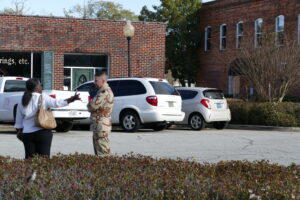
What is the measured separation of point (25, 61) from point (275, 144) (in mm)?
15289

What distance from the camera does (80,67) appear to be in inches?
1178

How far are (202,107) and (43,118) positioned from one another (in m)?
13.5

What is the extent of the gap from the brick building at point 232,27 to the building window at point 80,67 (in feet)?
30.6

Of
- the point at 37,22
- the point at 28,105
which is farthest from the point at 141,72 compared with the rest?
the point at 28,105

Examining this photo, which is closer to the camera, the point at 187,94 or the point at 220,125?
the point at 187,94

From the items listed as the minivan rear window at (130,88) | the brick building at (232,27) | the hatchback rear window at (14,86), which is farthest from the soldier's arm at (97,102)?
the brick building at (232,27)

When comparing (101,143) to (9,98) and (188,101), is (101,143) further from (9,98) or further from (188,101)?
(188,101)

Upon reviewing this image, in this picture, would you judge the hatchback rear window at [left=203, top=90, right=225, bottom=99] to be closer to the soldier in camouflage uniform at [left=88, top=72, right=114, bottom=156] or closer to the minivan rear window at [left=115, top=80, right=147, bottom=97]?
the minivan rear window at [left=115, top=80, right=147, bottom=97]

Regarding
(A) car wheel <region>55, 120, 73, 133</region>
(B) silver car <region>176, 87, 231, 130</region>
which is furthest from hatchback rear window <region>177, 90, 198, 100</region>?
(A) car wheel <region>55, 120, 73, 133</region>

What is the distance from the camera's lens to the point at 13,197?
574 centimetres

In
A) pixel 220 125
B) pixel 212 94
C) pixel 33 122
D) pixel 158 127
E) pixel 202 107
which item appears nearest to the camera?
pixel 33 122

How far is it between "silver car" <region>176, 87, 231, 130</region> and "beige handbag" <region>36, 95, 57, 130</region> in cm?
1327

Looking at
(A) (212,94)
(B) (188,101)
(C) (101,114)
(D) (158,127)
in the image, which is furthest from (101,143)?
(A) (212,94)

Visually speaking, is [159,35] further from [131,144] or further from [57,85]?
[131,144]
